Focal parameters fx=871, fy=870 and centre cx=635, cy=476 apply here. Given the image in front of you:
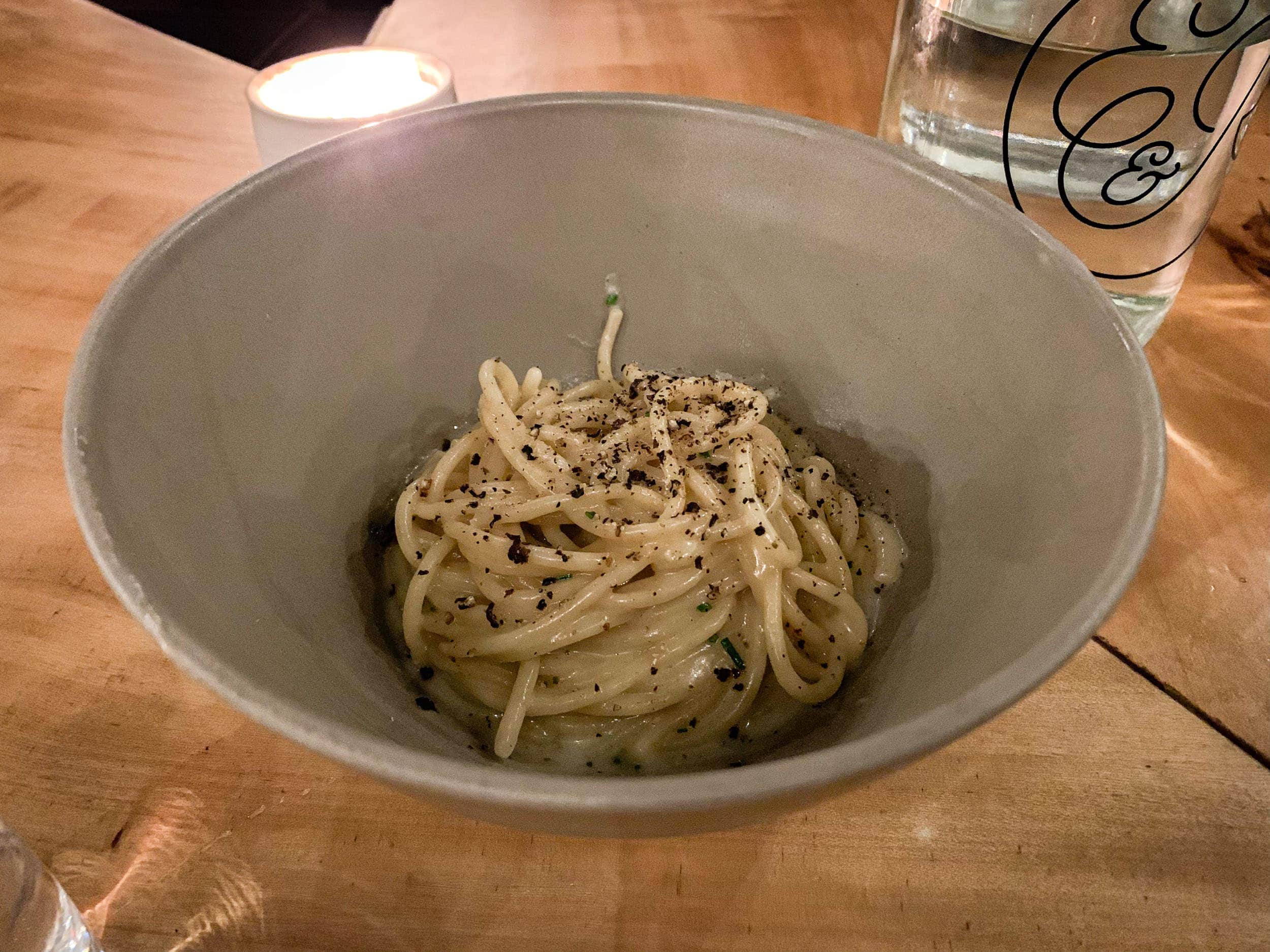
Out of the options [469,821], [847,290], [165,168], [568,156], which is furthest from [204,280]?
[165,168]

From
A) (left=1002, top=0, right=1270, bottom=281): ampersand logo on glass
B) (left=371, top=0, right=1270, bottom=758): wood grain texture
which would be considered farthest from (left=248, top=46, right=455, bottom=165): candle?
(left=1002, top=0, right=1270, bottom=281): ampersand logo on glass

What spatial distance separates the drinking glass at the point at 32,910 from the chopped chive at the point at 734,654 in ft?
2.82

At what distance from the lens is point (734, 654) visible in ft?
4.36

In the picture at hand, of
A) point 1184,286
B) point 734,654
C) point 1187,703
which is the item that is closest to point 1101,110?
point 1184,286

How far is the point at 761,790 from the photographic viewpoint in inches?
25.1

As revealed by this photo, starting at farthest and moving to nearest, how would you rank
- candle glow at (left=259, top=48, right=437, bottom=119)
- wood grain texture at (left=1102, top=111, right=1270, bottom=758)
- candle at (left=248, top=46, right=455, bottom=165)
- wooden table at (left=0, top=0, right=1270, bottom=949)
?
candle glow at (left=259, top=48, right=437, bottom=119)
candle at (left=248, top=46, right=455, bottom=165)
wood grain texture at (left=1102, top=111, right=1270, bottom=758)
wooden table at (left=0, top=0, right=1270, bottom=949)

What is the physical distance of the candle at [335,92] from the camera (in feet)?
6.26

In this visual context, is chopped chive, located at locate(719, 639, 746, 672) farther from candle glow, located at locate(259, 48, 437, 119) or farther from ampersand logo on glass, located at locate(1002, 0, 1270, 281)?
candle glow, located at locate(259, 48, 437, 119)

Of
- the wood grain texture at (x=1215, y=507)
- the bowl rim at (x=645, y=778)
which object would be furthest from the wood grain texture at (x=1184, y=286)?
the bowl rim at (x=645, y=778)

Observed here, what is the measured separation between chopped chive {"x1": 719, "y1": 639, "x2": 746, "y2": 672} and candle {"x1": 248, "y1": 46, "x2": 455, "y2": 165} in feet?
4.35

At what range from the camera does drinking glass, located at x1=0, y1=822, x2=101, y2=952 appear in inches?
34.8

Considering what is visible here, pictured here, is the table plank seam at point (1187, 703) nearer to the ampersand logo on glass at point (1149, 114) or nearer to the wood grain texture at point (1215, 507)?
the wood grain texture at point (1215, 507)

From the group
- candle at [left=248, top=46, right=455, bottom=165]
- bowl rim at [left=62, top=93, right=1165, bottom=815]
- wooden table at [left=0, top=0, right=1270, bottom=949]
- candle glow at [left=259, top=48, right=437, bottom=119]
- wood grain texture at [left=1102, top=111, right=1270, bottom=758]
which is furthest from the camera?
candle glow at [left=259, top=48, right=437, bottom=119]

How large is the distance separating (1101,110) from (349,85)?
5.82ft
